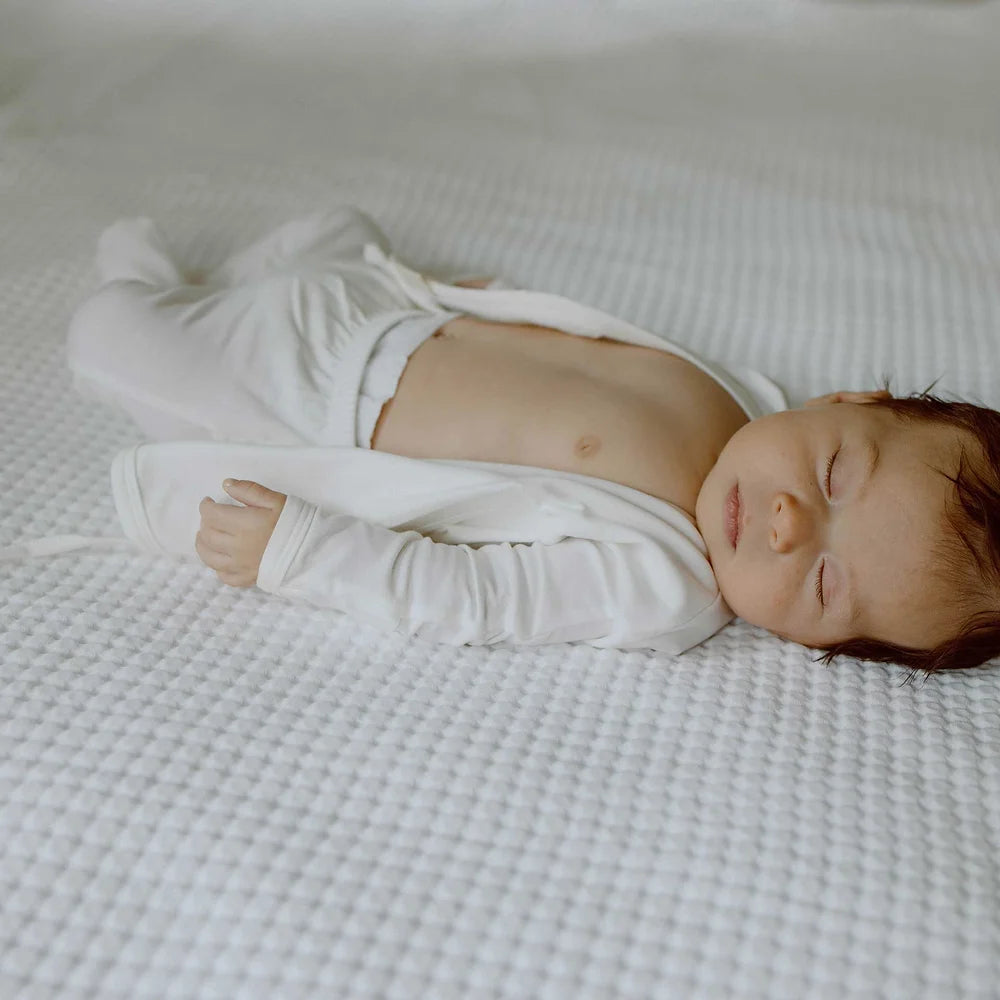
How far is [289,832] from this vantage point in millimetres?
820

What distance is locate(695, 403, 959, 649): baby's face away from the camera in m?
0.99

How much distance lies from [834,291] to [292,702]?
0.98 meters

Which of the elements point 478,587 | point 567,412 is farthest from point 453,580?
point 567,412

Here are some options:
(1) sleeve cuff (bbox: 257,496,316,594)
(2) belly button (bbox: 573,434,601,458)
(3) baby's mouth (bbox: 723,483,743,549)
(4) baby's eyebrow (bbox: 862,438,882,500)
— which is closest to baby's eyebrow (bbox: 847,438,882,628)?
(4) baby's eyebrow (bbox: 862,438,882,500)

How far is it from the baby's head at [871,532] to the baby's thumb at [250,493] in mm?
412

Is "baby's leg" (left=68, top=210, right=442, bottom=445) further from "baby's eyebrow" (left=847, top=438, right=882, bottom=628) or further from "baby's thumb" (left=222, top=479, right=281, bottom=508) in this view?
"baby's eyebrow" (left=847, top=438, right=882, bottom=628)

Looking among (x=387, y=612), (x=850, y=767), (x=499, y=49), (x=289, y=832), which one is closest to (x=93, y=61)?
(x=499, y=49)

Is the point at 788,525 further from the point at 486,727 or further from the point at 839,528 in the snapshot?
the point at 486,727

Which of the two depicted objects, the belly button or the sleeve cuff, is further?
the belly button

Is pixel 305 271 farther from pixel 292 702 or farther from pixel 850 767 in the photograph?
pixel 850 767

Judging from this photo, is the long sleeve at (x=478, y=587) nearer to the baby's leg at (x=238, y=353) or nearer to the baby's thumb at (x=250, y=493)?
the baby's thumb at (x=250, y=493)

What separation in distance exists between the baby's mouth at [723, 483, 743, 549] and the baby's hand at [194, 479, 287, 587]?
410 millimetres

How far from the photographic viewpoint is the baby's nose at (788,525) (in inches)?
39.4

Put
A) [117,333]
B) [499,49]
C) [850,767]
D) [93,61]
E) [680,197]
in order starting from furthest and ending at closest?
[499,49] < [93,61] < [680,197] < [117,333] < [850,767]
